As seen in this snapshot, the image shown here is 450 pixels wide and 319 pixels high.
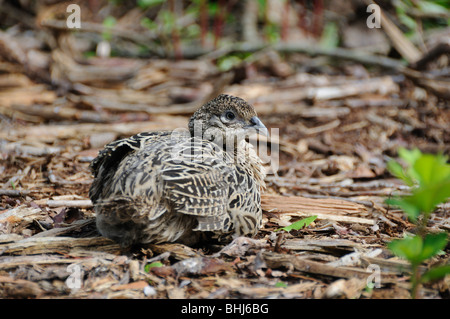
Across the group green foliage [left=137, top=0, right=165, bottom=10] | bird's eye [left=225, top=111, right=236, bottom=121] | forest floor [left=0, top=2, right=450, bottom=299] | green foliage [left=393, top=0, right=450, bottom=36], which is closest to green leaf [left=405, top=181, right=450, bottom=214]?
forest floor [left=0, top=2, right=450, bottom=299]

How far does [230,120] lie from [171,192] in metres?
1.26

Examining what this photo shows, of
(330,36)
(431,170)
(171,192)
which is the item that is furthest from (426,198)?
(330,36)

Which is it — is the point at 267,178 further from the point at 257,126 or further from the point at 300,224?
the point at 300,224

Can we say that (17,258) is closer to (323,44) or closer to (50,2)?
(50,2)

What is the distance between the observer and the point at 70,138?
5875 mm

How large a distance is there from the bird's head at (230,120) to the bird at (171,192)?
0.25 m

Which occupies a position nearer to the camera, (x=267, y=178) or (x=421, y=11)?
(x=267, y=178)

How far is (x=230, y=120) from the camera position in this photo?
4.25 meters

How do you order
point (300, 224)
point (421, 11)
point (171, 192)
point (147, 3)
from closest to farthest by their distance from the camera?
point (171, 192)
point (300, 224)
point (421, 11)
point (147, 3)

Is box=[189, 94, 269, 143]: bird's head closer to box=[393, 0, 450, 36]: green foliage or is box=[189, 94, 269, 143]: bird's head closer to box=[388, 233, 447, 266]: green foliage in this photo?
box=[388, 233, 447, 266]: green foliage

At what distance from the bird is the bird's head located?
9.8 inches

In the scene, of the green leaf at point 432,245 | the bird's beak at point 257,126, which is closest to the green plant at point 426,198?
the green leaf at point 432,245

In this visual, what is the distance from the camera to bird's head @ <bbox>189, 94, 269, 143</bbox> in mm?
4211

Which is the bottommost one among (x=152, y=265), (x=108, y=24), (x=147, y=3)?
(x=152, y=265)
